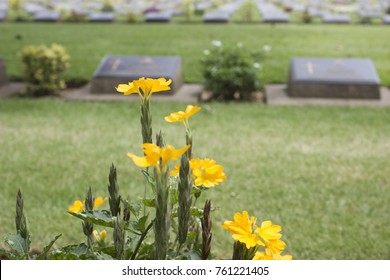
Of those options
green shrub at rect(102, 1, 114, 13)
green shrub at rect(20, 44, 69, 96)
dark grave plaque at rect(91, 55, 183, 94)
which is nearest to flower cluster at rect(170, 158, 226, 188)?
dark grave plaque at rect(91, 55, 183, 94)

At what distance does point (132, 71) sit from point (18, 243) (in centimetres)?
553

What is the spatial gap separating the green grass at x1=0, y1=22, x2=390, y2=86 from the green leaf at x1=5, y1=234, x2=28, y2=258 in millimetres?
6186

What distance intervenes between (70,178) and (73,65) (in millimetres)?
4540

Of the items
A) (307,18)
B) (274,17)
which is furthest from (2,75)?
(307,18)

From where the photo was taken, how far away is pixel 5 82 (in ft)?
23.9

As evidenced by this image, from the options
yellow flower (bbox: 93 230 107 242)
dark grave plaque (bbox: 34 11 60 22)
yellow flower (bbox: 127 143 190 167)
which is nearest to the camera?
yellow flower (bbox: 127 143 190 167)

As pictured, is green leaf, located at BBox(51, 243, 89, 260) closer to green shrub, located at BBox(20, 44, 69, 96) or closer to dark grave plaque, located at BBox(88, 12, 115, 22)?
green shrub, located at BBox(20, 44, 69, 96)

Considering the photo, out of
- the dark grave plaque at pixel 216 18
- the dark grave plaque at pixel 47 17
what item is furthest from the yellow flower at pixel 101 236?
the dark grave plaque at pixel 47 17

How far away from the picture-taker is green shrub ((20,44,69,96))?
21.9 ft

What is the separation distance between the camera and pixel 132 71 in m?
6.73

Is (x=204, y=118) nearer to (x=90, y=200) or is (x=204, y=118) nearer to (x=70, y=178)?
(x=70, y=178)

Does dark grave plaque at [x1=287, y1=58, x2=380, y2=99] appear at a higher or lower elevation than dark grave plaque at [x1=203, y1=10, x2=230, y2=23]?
higher
